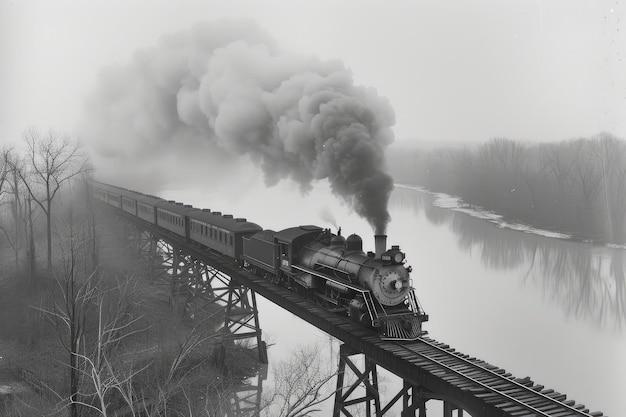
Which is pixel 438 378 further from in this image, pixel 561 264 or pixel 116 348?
pixel 561 264

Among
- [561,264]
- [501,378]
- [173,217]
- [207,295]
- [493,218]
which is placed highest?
[173,217]

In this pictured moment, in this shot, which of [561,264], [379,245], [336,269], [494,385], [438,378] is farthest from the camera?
[561,264]

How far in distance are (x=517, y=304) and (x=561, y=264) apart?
859 cm

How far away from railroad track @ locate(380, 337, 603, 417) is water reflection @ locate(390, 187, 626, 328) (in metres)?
21.3

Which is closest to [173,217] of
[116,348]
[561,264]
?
[116,348]

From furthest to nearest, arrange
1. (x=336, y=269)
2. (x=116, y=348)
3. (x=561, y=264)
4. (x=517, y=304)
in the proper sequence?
(x=561, y=264), (x=517, y=304), (x=116, y=348), (x=336, y=269)

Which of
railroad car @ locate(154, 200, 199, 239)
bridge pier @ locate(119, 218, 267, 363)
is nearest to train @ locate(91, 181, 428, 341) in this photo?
bridge pier @ locate(119, 218, 267, 363)

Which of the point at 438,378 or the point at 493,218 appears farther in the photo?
the point at 493,218

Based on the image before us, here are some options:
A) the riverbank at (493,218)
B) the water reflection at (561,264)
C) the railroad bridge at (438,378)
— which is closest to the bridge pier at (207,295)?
the railroad bridge at (438,378)

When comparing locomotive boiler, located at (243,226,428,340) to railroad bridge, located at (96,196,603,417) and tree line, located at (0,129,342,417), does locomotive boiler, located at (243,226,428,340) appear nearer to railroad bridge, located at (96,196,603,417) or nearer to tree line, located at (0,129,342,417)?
railroad bridge, located at (96,196,603,417)

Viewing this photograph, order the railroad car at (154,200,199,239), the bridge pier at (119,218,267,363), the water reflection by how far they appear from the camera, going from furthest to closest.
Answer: the water reflection, the railroad car at (154,200,199,239), the bridge pier at (119,218,267,363)

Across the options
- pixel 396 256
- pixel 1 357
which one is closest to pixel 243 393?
pixel 1 357

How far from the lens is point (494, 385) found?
812 cm

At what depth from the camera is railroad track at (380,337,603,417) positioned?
7.41 meters
